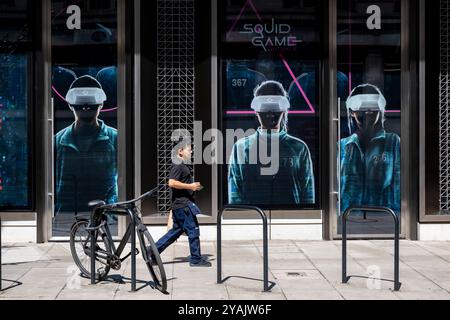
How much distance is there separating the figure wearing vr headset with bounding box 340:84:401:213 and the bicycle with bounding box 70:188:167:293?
14.6 ft

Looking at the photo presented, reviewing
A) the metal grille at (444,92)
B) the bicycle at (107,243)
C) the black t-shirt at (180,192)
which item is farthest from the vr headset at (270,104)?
the bicycle at (107,243)

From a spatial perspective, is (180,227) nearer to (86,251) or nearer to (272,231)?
(86,251)

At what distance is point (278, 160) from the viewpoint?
38.3 feet

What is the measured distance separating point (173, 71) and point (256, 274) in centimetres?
414

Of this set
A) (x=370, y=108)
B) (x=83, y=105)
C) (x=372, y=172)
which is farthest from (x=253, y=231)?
(x=83, y=105)

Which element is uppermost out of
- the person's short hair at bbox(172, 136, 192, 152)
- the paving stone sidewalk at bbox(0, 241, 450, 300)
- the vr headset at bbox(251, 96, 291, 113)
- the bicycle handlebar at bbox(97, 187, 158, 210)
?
the vr headset at bbox(251, 96, 291, 113)

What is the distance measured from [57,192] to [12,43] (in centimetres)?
263

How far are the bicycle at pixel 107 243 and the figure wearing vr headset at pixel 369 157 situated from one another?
4.44 meters

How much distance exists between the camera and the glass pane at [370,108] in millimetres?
11641

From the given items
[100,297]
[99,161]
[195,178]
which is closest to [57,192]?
[99,161]

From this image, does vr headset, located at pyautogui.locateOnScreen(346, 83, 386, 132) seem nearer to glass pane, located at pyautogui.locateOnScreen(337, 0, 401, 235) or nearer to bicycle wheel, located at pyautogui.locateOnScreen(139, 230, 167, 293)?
glass pane, located at pyautogui.locateOnScreen(337, 0, 401, 235)

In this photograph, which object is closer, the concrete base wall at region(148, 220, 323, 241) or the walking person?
the walking person

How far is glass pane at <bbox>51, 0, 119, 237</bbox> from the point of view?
37.4 ft

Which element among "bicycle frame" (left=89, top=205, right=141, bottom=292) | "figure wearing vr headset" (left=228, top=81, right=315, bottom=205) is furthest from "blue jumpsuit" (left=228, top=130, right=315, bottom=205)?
"bicycle frame" (left=89, top=205, right=141, bottom=292)
